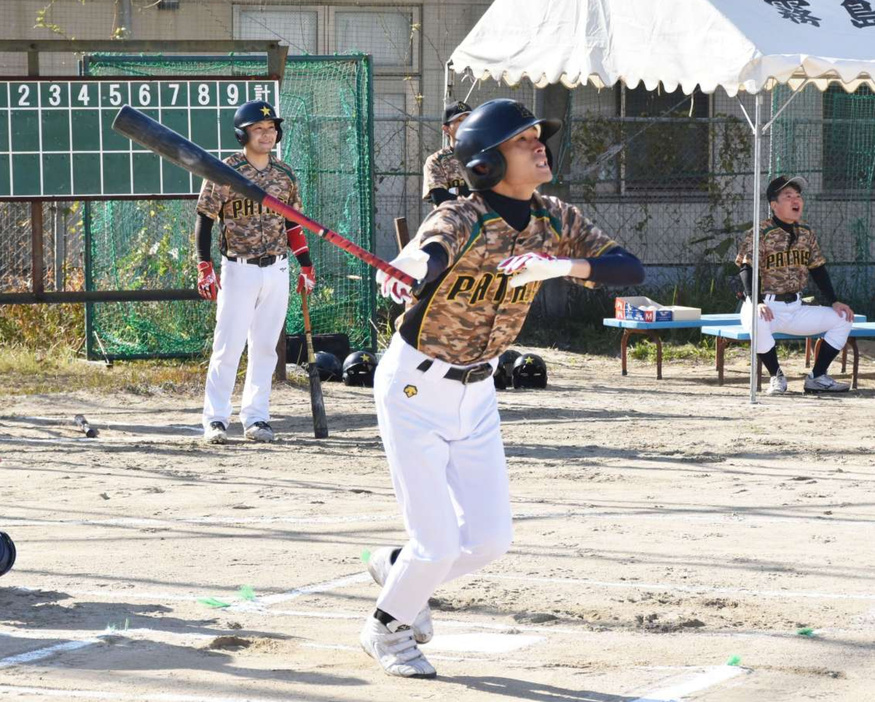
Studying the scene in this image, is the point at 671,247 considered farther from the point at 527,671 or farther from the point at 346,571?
the point at 527,671

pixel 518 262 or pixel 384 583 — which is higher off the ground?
pixel 518 262

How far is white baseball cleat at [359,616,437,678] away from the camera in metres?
5.05

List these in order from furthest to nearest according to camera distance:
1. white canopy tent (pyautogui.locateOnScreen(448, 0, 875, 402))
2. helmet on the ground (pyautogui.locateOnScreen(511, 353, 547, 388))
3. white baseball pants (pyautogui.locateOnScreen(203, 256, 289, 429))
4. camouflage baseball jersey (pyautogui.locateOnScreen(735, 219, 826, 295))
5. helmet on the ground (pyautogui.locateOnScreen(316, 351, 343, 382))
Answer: helmet on the ground (pyautogui.locateOnScreen(316, 351, 343, 382)) → helmet on the ground (pyautogui.locateOnScreen(511, 353, 547, 388)) → camouflage baseball jersey (pyautogui.locateOnScreen(735, 219, 826, 295)) → white canopy tent (pyautogui.locateOnScreen(448, 0, 875, 402)) → white baseball pants (pyautogui.locateOnScreen(203, 256, 289, 429))

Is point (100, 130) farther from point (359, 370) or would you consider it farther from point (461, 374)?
point (461, 374)

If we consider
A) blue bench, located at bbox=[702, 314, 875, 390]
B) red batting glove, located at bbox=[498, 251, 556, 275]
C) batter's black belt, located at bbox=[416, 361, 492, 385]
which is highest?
red batting glove, located at bbox=[498, 251, 556, 275]

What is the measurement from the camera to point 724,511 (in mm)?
8234

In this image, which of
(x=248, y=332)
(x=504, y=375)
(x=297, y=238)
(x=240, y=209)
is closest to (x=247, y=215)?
(x=240, y=209)

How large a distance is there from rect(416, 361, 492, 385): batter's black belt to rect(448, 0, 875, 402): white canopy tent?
7704 millimetres

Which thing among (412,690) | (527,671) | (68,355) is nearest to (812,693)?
(527,671)

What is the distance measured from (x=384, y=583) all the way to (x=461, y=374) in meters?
0.89

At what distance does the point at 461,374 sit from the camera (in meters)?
5.07

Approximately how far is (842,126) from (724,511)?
12.8 metres

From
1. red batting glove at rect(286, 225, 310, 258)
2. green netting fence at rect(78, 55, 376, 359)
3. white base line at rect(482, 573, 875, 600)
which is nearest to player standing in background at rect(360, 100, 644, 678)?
white base line at rect(482, 573, 875, 600)

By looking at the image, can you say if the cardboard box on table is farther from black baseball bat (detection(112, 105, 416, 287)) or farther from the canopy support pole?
black baseball bat (detection(112, 105, 416, 287))
